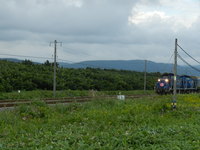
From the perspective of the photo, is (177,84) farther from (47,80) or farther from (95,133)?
(95,133)

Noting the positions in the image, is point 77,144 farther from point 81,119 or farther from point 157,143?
point 81,119

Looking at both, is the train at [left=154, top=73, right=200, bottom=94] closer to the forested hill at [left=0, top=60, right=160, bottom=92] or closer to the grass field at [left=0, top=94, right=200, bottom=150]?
the forested hill at [left=0, top=60, right=160, bottom=92]

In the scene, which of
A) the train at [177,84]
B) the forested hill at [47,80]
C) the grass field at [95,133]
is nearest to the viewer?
the grass field at [95,133]

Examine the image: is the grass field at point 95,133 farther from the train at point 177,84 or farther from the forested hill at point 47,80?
the train at point 177,84

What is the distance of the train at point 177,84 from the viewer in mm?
41438

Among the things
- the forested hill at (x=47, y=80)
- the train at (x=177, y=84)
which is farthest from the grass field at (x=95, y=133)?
the train at (x=177, y=84)

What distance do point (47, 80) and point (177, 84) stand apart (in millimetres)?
18723

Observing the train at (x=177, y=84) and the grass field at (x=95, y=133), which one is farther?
the train at (x=177, y=84)

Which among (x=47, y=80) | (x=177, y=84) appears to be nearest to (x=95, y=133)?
(x=47, y=80)

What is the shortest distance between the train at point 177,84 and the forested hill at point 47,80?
11712mm

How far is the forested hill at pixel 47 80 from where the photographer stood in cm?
3937

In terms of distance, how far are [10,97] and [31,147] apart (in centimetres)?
2326

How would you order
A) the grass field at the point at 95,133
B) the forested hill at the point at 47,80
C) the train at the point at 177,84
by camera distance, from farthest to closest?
the train at the point at 177,84
the forested hill at the point at 47,80
the grass field at the point at 95,133

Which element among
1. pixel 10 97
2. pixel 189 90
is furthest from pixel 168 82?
pixel 10 97
